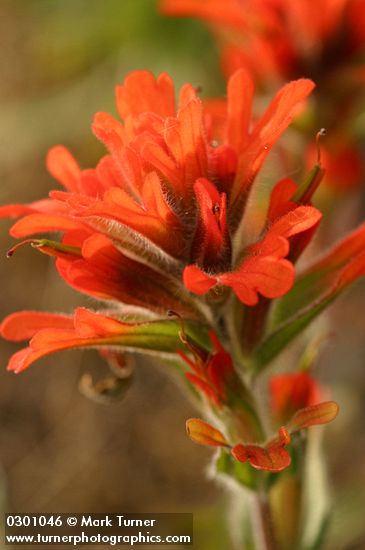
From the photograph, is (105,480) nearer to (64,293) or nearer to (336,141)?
(64,293)

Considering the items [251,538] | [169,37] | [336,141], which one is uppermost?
[169,37]

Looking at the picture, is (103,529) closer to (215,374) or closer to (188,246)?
(215,374)

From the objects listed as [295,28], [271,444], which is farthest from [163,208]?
[295,28]

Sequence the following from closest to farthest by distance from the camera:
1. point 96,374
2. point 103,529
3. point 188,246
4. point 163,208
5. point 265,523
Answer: point 163,208 < point 188,246 < point 265,523 < point 103,529 < point 96,374

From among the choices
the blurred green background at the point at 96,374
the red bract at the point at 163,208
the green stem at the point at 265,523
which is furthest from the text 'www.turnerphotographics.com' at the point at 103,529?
the red bract at the point at 163,208

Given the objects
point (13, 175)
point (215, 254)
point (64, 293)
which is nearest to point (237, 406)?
point (215, 254)

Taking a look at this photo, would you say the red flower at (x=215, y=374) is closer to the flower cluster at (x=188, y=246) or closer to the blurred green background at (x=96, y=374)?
the flower cluster at (x=188, y=246)
